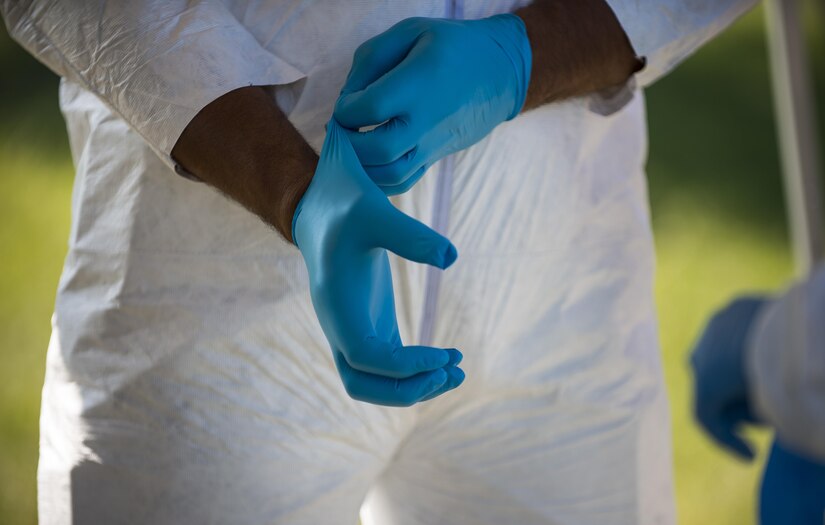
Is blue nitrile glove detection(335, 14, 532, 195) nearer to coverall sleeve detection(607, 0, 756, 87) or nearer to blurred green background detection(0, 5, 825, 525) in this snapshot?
coverall sleeve detection(607, 0, 756, 87)

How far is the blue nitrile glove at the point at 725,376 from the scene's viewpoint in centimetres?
83

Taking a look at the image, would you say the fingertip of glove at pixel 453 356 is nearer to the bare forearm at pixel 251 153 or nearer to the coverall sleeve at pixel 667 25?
the bare forearm at pixel 251 153

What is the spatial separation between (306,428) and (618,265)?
34 centimetres

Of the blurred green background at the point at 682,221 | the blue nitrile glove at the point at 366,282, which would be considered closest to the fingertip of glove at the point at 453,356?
the blue nitrile glove at the point at 366,282

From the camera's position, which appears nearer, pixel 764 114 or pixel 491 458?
pixel 491 458

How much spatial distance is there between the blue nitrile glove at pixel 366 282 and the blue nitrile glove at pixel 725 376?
13.3 inches

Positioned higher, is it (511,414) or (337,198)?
(337,198)

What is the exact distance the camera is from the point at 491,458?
2.67 ft

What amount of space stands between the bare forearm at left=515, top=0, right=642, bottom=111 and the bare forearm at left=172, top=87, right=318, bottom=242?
0.22 metres

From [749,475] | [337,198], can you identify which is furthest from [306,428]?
[749,475]

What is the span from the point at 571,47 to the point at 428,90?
0.18 meters

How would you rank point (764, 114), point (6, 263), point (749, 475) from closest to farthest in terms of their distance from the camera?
1. point (749, 475)
2. point (6, 263)
3. point (764, 114)

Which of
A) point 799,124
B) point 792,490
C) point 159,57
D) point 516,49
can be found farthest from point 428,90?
point 799,124

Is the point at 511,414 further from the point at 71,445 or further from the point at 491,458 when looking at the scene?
the point at 71,445
